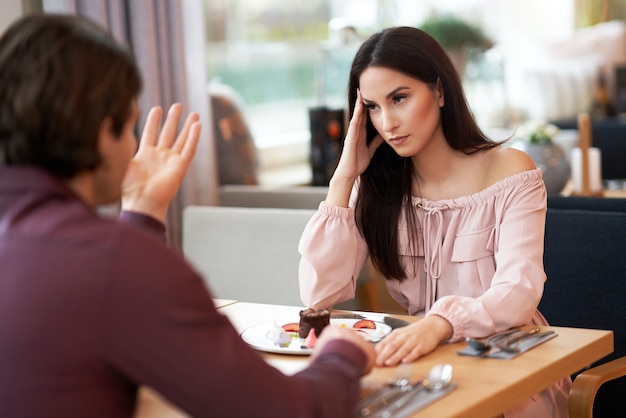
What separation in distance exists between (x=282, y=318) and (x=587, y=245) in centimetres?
82

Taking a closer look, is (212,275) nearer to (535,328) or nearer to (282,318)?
(282,318)

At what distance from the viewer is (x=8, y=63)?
1.00 m

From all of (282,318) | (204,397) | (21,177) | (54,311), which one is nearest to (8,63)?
(21,177)

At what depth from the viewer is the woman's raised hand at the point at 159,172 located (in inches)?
55.3

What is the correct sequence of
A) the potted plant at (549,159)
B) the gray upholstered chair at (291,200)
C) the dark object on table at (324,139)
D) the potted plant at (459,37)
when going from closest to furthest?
1. the gray upholstered chair at (291,200)
2. the potted plant at (549,159)
3. the dark object on table at (324,139)
4. the potted plant at (459,37)

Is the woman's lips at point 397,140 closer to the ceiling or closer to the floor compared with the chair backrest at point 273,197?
closer to the ceiling

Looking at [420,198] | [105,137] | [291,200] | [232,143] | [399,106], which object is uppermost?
[105,137]

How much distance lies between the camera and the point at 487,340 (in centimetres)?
161

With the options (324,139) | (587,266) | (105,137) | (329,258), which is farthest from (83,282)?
(324,139)

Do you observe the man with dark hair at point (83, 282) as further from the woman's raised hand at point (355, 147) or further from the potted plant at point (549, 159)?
the potted plant at point (549, 159)

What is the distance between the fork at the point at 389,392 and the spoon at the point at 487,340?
0.15 meters

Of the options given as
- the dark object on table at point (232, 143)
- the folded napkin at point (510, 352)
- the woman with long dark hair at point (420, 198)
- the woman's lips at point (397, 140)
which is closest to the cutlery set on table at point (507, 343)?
the folded napkin at point (510, 352)

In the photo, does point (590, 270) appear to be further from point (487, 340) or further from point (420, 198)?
point (487, 340)

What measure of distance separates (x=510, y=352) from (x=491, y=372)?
111 mm
